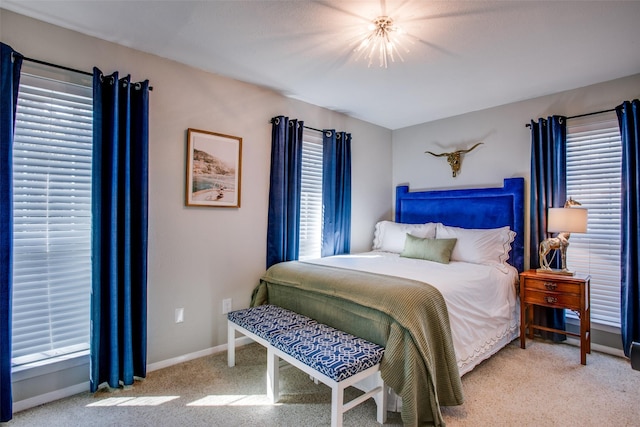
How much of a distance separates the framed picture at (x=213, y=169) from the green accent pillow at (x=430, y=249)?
1829mm

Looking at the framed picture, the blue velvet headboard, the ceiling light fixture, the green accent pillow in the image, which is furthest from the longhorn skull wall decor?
the framed picture

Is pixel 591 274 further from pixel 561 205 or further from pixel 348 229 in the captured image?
pixel 348 229

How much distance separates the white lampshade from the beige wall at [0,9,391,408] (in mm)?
2623

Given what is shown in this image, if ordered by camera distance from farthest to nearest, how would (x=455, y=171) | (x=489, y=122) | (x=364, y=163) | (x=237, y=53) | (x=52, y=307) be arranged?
(x=364, y=163), (x=455, y=171), (x=489, y=122), (x=237, y=53), (x=52, y=307)

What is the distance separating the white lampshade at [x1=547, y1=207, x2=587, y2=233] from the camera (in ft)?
8.91

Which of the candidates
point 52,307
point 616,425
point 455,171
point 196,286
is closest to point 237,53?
point 196,286

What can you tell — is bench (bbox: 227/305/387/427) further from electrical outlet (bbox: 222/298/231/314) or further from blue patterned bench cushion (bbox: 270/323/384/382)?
electrical outlet (bbox: 222/298/231/314)

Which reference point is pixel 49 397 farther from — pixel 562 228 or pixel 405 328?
pixel 562 228

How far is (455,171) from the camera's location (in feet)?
13.1

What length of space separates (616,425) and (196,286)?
2.98 metres

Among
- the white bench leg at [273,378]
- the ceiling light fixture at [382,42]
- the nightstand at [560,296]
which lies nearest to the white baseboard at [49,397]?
the white bench leg at [273,378]

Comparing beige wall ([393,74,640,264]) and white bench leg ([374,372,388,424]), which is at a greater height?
beige wall ([393,74,640,264])

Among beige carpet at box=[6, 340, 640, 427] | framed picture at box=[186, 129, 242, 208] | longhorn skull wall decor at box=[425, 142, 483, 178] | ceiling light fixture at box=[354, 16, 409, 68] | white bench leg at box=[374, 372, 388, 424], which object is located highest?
ceiling light fixture at box=[354, 16, 409, 68]

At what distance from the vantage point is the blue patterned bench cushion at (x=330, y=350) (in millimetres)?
1714
